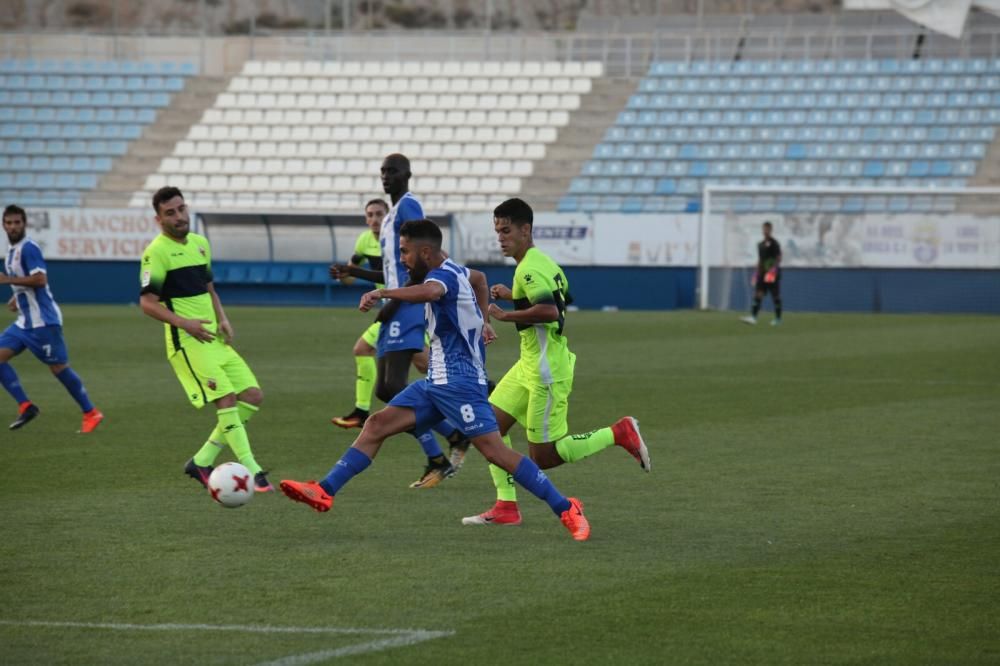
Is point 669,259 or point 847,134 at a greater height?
point 847,134

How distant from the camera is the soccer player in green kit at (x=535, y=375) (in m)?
8.39

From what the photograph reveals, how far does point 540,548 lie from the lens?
7590mm

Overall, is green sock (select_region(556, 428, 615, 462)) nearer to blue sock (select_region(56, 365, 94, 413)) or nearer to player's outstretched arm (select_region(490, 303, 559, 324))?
player's outstretched arm (select_region(490, 303, 559, 324))

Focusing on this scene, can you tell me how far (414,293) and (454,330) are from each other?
47cm

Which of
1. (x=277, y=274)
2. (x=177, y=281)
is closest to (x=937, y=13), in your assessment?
(x=277, y=274)

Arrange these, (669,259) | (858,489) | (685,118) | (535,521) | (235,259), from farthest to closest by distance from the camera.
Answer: (685,118), (235,259), (669,259), (858,489), (535,521)

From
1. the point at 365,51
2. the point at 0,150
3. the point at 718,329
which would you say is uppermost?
the point at 365,51

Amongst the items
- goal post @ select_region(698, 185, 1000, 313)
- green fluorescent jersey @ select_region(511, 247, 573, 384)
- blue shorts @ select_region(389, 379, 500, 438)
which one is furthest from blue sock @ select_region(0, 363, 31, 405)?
goal post @ select_region(698, 185, 1000, 313)

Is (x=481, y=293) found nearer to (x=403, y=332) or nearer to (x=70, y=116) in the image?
(x=403, y=332)

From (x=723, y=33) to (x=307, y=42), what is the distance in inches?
467

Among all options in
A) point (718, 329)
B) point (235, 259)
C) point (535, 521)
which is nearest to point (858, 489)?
point (535, 521)

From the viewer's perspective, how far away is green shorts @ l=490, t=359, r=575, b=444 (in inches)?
339

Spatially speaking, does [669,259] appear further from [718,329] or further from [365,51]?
[365,51]

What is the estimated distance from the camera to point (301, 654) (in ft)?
18.0
